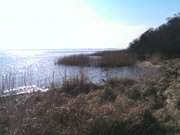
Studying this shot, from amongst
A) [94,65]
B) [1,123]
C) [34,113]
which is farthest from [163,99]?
[94,65]

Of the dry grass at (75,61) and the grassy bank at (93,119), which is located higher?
the grassy bank at (93,119)

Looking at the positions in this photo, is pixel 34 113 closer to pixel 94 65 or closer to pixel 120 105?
pixel 120 105

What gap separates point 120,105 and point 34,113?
1628mm

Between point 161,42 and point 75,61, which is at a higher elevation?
point 161,42

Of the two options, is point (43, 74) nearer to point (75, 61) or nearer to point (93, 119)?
Answer: point (75, 61)

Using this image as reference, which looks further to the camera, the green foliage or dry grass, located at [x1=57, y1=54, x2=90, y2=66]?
the green foliage

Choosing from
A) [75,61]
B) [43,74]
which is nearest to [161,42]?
[75,61]

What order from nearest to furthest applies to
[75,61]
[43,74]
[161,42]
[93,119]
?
[93,119] < [43,74] < [75,61] < [161,42]

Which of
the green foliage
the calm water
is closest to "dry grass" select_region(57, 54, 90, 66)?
the calm water

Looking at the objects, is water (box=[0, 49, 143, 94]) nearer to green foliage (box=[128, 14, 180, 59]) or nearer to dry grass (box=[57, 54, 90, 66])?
dry grass (box=[57, 54, 90, 66])

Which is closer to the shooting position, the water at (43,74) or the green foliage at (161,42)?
the water at (43,74)

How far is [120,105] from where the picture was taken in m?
5.87

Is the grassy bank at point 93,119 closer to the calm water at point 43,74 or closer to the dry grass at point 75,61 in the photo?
the calm water at point 43,74

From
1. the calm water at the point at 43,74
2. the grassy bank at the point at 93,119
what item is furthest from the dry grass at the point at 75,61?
the grassy bank at the point at 93,119
